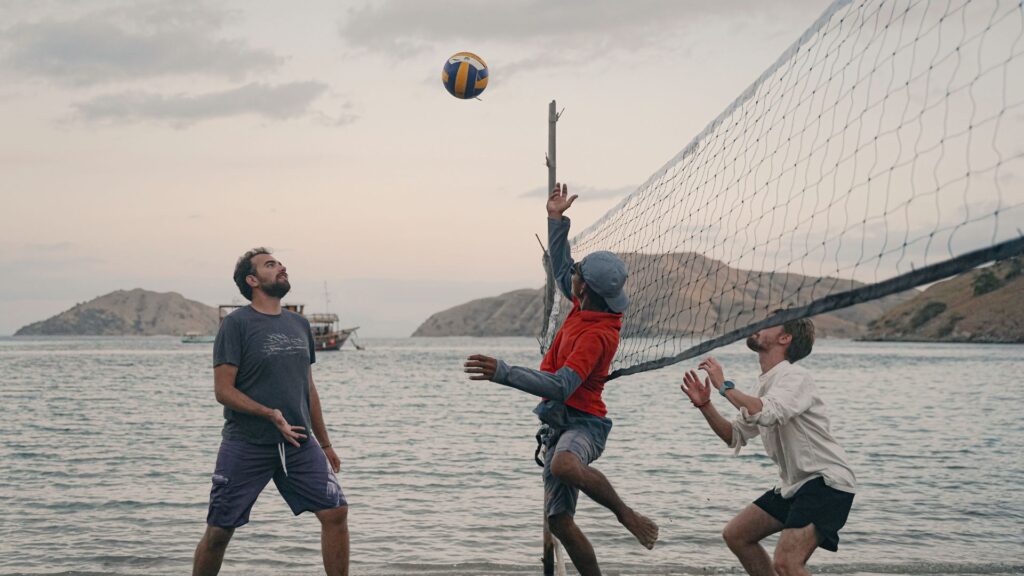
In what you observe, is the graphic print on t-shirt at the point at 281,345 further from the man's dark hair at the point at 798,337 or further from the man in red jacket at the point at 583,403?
the man's dark hair at the point at 798,337

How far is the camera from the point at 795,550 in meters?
4.32

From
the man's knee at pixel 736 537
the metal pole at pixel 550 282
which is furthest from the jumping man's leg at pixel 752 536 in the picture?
the metal pole at pixel 550 282

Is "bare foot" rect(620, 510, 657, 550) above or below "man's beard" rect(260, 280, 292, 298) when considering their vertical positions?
below

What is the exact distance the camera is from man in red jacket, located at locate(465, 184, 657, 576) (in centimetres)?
471

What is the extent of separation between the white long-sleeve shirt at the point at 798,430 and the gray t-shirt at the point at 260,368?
2323mm

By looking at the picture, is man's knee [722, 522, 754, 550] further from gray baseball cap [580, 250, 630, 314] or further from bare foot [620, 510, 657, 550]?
gray baseball cap [580, 250, 630, 314]

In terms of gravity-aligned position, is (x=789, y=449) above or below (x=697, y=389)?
below

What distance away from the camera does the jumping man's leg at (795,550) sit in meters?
Result: 4.29

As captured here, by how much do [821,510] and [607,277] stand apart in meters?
1.48

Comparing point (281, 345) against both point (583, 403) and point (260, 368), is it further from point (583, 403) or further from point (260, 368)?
point (583, 403)

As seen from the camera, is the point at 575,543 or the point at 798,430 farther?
the point at 575,543

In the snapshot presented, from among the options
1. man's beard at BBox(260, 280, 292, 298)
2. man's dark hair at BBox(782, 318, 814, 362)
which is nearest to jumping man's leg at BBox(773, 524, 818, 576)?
man's dark hair at BBox(782, 318, 814, 362)

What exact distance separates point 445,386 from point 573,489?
4112cm

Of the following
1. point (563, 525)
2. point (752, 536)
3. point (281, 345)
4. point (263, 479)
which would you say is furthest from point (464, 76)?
point (752, 536)
